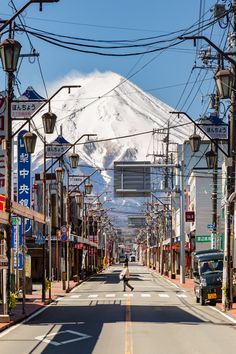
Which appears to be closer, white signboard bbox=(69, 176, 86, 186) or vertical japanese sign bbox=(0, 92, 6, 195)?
vertical japanese sign bbox=(0, 92, 6, 195)

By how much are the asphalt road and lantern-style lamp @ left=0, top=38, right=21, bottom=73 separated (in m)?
7.35

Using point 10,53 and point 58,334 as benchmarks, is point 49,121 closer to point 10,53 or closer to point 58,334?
point 10,53

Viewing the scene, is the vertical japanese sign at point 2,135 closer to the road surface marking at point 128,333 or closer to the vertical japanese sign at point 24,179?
the road surface marking at point 128,333

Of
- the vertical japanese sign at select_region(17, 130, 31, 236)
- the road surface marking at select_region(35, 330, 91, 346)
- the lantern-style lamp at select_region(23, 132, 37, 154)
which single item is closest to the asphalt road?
the road surface marking at select_region(35, 330, 91, 346)

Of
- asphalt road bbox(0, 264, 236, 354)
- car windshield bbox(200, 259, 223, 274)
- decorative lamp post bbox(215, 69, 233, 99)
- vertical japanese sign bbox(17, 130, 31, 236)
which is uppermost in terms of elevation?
decorative lamp post bbox(215, 69, 233, 99)

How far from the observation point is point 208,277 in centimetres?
3306

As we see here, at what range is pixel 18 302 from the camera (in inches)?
1350

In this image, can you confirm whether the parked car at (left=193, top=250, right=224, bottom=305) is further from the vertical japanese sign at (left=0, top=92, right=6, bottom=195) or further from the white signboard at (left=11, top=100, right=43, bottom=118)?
the white signboard at (left=11, top=100, right=43, bottom=118)

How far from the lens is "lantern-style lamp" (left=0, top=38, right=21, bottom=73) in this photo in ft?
70.1

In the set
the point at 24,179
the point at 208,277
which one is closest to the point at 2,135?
the point at 208,277

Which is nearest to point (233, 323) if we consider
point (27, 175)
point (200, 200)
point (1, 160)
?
point (1, 160)

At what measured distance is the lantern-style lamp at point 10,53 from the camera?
2138 centimetres

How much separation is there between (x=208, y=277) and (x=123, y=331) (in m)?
12.7

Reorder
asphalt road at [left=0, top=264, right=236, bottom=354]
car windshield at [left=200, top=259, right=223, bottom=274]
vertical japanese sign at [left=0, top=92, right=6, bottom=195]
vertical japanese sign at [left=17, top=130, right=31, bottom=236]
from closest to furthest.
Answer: asphalt road at [left=0, top=264, right=236, bottom=354] → vertical japanese sign at [left=0, top=92, right=6, bottom=195] → car windshield at [left=200, top=259, right=223, bottom=274] → vertical japanese sign at [left=17, top=130, right=31, bottom=236]
